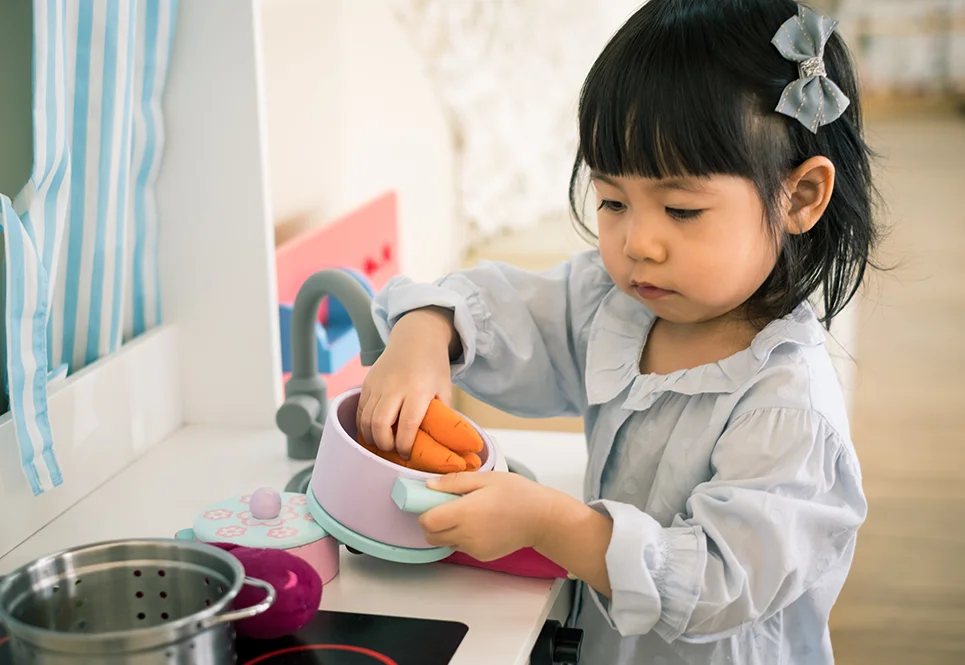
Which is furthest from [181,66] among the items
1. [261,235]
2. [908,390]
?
[908,390]

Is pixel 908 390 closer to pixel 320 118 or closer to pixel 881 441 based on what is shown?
pixel 881 441

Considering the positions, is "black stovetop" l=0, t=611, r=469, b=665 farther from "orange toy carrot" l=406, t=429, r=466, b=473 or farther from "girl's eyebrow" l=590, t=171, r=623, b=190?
"girl's eyebrow" l=590, t=171, r=623, b=190

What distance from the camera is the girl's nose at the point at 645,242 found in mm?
809

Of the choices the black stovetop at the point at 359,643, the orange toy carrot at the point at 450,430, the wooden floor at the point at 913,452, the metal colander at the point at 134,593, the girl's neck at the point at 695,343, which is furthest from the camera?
the wooden floor at the point at 913,452

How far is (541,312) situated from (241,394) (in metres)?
0.34

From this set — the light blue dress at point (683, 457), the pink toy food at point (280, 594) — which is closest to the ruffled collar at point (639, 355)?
the light blue dress at point (683, 457)

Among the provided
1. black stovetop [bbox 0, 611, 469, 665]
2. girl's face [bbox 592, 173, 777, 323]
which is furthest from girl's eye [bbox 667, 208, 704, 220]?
black stovetop [bbox 0, 611, 469, 665]

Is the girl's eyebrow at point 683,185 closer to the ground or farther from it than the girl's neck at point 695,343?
farther from it

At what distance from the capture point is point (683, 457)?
869 millimetres

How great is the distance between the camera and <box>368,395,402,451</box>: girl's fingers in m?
0.80

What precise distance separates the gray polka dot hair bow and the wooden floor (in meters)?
0.19

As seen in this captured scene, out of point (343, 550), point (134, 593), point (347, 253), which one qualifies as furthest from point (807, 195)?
point (347, 253)

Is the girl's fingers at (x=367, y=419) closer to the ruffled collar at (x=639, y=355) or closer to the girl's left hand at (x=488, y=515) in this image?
the girl's left hand at (x=488, y=515)

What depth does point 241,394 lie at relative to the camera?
3.77 feet
